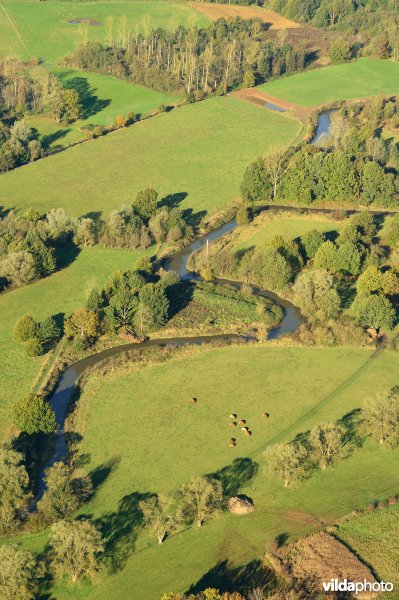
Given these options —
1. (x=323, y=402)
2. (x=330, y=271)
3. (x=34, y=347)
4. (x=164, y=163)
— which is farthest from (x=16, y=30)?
(x=323, y=402)

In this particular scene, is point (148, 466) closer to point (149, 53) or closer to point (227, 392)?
point (227, 392)

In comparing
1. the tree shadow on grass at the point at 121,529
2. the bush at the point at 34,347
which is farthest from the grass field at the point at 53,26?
the tree shadow on grass at the point at 121,529

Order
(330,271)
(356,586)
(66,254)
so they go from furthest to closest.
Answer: (66,254) → (330,271) → (356,586)

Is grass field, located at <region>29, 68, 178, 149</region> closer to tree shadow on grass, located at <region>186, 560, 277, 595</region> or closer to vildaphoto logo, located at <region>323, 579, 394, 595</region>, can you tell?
tree shadow on grass, located at <region>186, 560, 277, 595</region>

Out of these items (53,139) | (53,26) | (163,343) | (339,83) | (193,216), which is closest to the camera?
(163,343)

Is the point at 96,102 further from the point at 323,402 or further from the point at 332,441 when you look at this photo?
the point at 332,441

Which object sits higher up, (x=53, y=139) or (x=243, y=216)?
(x=53, y=139)
